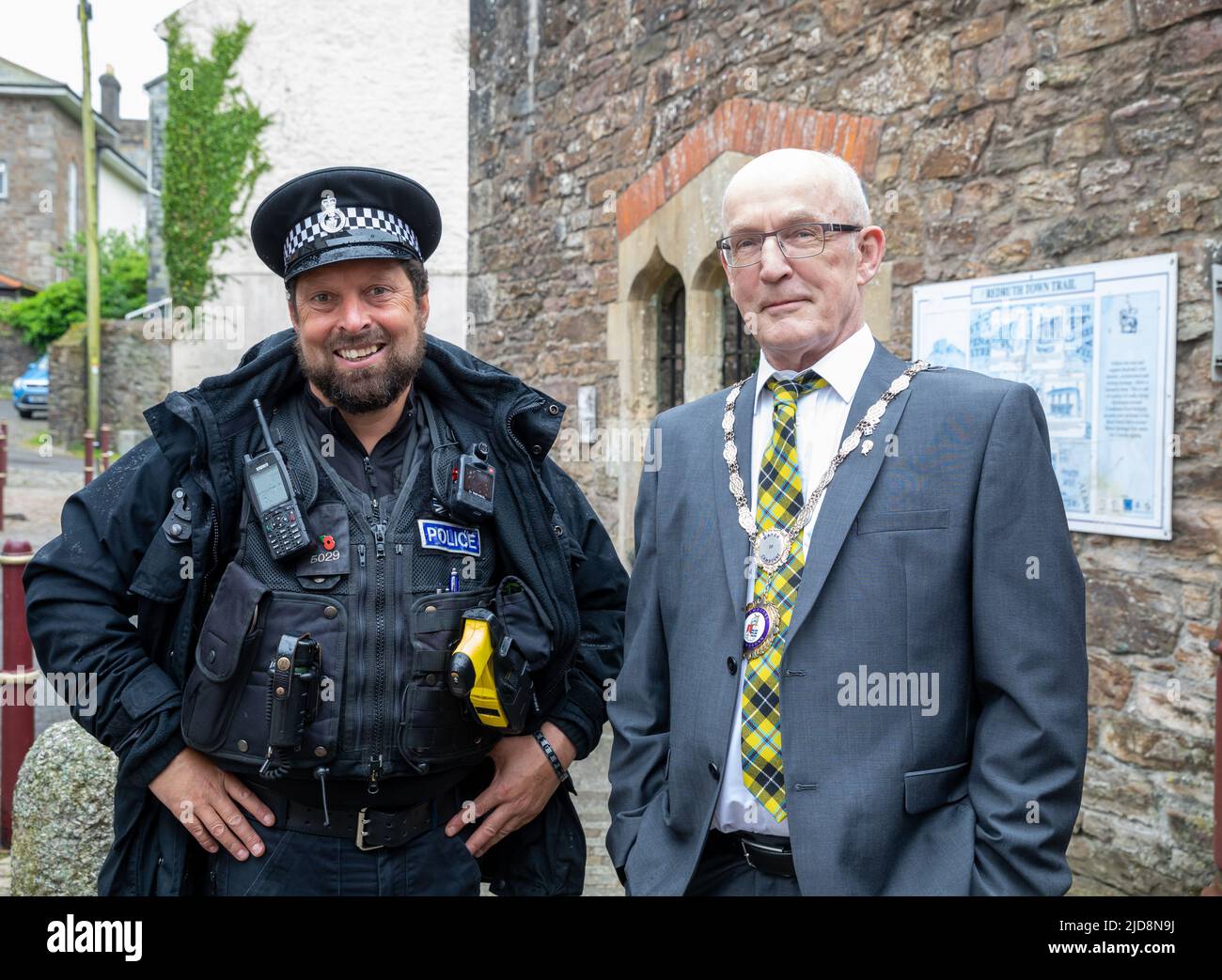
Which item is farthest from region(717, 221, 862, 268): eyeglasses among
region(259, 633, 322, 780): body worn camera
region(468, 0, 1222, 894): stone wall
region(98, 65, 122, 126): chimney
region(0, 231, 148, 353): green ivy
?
region(98, 65, 122, 126): chimney

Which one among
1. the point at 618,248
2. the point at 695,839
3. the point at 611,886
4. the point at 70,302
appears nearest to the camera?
the point at 695,839

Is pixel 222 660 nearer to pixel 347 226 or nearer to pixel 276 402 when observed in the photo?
pixel 276 402

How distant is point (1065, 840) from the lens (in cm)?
178

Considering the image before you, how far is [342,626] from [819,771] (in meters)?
0.99

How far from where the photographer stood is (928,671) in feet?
6.12

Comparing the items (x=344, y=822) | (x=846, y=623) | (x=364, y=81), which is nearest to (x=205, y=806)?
(x=344, y=822)

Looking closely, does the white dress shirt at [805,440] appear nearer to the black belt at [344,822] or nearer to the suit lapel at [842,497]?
the suit lapel at [842,497]

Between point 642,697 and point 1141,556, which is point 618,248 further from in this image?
point 642,697

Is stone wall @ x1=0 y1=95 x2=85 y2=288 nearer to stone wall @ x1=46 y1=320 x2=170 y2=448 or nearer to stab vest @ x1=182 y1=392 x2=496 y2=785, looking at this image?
stone wall @ x1=46 y1=320 x2=170 y2=448

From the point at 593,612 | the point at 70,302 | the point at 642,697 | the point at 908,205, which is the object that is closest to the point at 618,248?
the point at 908,205

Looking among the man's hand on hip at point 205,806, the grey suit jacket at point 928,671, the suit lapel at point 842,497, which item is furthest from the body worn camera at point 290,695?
the suit lapel at point 842,497

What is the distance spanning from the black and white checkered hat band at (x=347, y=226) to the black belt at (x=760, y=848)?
4.68 feet

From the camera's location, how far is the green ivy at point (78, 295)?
2614 centimetres

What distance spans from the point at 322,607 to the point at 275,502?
0.24m
